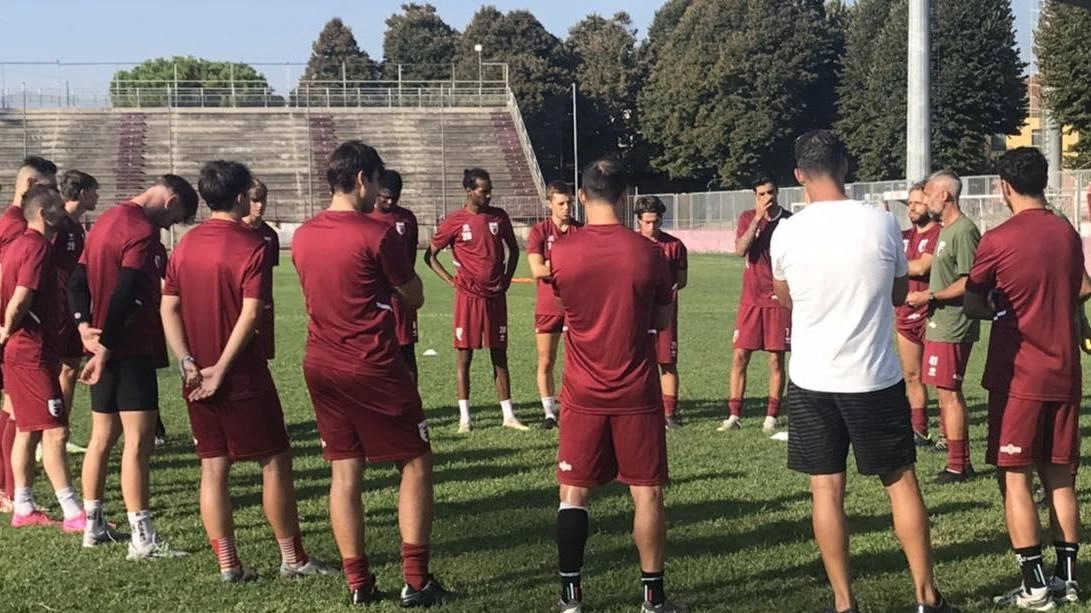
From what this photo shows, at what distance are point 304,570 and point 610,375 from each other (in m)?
2.12

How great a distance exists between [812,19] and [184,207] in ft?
230

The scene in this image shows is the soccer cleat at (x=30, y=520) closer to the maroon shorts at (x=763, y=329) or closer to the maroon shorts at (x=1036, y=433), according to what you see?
the maroon shorts at (x=1036, y=433)

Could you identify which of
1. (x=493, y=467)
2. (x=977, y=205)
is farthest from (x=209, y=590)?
(x=977, y=205)

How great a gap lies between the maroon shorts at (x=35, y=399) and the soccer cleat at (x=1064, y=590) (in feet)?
19.0

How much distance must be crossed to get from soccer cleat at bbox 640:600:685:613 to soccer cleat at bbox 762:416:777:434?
5131 mm

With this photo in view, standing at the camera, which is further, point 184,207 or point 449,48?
point 449,48

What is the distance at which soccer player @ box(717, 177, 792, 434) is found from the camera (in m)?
10.6

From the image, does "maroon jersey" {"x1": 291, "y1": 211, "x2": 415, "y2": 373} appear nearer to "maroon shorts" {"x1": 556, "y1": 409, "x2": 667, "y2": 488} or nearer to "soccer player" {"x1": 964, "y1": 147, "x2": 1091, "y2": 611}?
"maroon shorts" {"x1": 556, "y1": 409, "x2": 667, "y2": 488}

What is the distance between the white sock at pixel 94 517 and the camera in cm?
714

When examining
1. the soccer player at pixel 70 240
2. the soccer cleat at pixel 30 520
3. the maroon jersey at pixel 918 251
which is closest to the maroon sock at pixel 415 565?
the soccer cleat at pixel 30 520

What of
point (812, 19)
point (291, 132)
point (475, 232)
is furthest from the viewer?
point (812, 19)

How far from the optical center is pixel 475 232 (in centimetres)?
1116

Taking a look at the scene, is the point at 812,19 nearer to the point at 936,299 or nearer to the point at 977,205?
the point at 977,205

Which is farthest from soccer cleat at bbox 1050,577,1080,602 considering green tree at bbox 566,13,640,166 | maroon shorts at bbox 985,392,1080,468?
green tree at bbox 566,13,640,166
